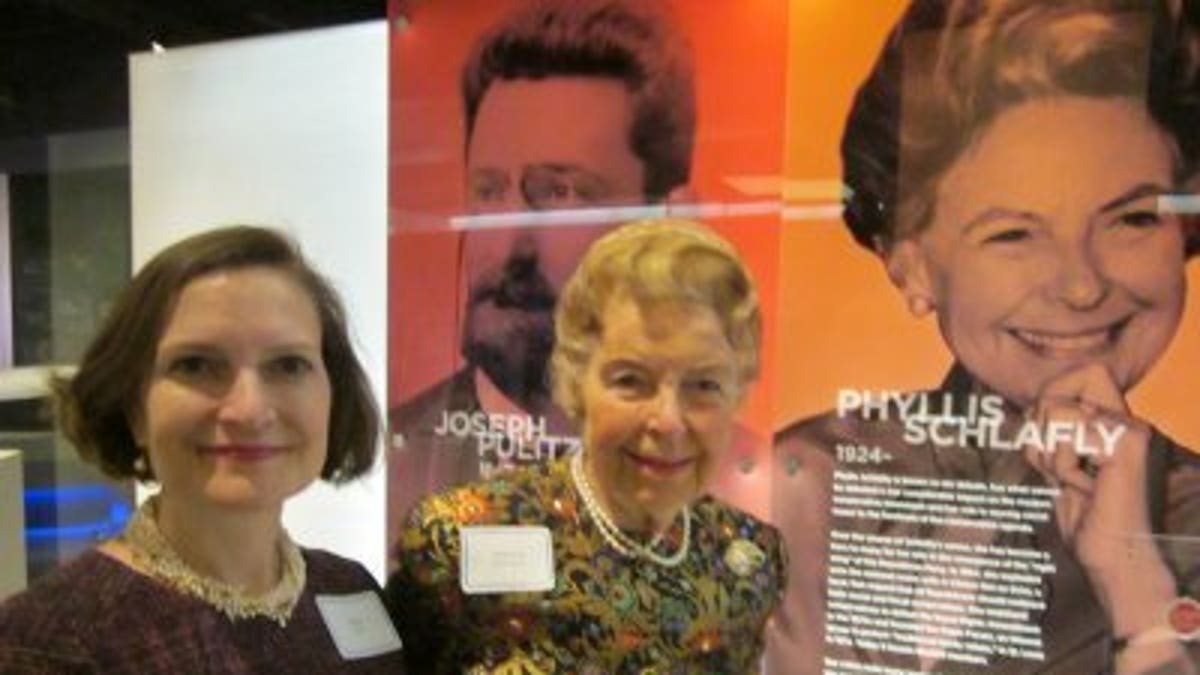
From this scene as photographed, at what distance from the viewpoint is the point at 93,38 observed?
10.9 feet

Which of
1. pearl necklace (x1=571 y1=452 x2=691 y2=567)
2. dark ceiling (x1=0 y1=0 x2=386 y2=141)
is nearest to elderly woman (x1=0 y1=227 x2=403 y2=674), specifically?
pearl necklace (x1=571 y1=452 x2=691 y2=567)

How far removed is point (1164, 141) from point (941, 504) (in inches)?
37.0

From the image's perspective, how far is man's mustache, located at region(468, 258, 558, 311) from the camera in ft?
9.06

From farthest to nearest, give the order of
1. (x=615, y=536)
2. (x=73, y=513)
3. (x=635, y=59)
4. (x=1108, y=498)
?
(x=73, y=513)
(x=635, y=59)
(x=1108, y=498)
(x=615, y=536)

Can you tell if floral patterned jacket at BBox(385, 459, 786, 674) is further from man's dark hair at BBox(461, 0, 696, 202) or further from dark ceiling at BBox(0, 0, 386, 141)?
dark ceiling at BBox(0, 0, 386, 141)

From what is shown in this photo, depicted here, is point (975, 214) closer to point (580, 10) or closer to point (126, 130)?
point (580, 10)

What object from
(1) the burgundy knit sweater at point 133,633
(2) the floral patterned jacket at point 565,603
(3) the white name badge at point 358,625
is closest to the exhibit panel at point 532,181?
(2) the floral patterned jacket at point 565,603

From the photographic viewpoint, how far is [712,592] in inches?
59.6

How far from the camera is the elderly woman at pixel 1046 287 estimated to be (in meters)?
2.13

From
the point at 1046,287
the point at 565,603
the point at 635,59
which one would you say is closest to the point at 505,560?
the point at 565,603

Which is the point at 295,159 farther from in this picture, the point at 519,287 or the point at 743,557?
the point at 743,557

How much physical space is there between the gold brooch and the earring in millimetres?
953

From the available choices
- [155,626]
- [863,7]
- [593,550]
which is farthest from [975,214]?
[155,626]

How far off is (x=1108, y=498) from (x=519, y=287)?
5.16ft
